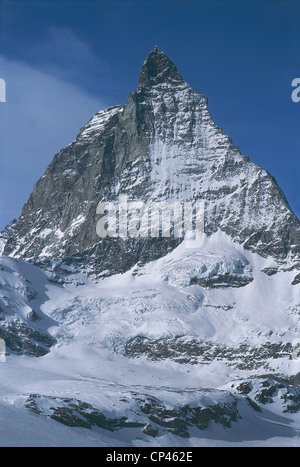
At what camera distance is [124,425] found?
19475cm

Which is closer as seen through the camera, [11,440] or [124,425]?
[11,440]

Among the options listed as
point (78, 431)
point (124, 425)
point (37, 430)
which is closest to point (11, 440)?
point (37, 430)

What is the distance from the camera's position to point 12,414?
180625mm
